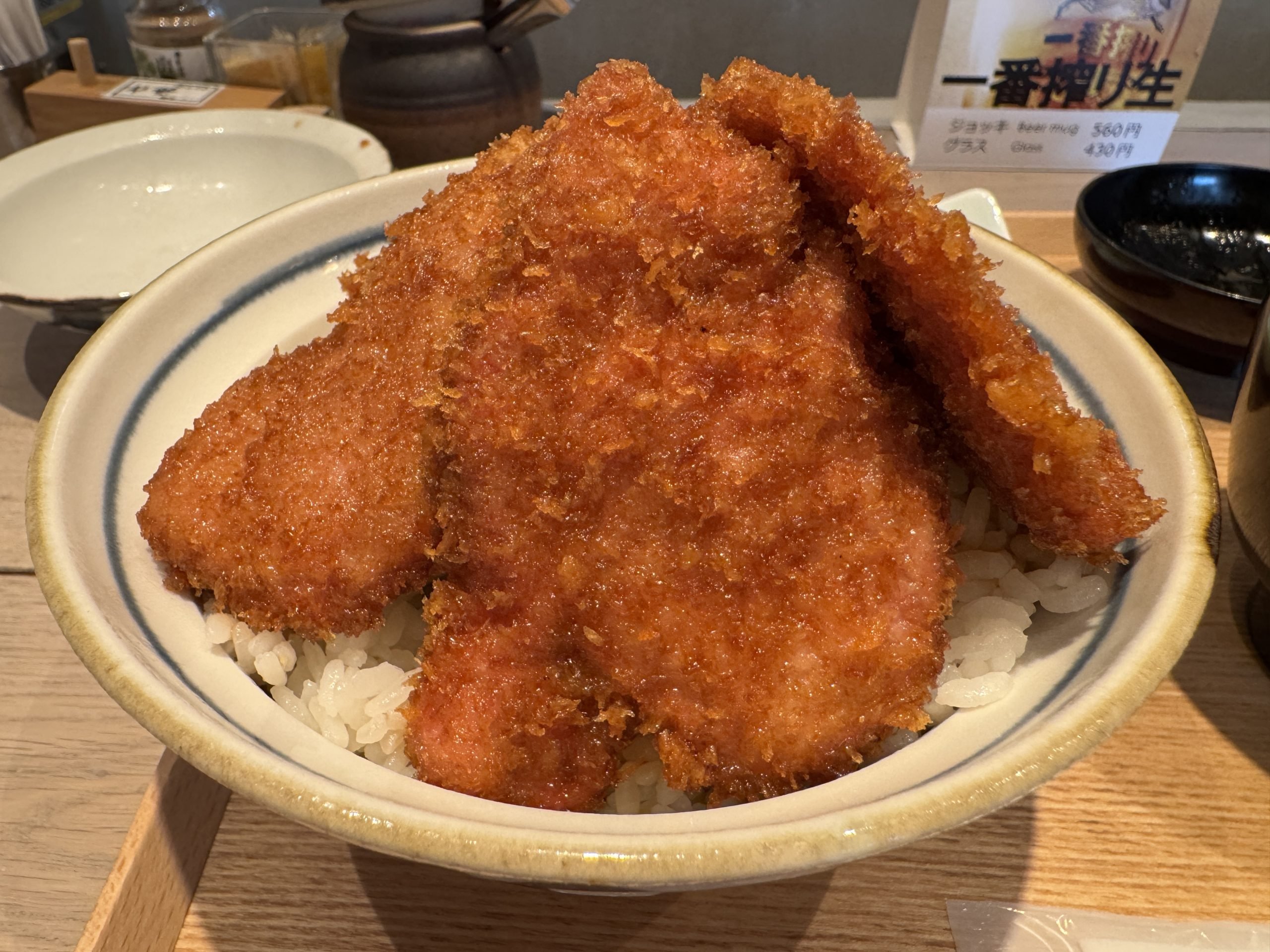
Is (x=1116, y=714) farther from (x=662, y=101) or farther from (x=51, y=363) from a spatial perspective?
(x=51, y=363)

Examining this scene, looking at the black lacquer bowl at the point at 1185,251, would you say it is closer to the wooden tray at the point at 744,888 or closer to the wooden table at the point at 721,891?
the wooden table at the point at 721,891

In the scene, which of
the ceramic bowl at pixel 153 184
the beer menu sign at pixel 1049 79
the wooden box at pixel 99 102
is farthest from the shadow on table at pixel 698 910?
the wooden box at pixel 99 102

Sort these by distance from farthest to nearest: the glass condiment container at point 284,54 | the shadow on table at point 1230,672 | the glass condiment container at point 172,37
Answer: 1. the glass condiment container at point 172,37
2. the glass condiment container at point 284,54
3. the shadow on table at point 1230,672

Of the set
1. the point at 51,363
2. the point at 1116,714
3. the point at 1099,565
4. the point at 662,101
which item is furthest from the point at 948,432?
the point at 51,363

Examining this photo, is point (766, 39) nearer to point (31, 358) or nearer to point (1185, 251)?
point (1185, 251)

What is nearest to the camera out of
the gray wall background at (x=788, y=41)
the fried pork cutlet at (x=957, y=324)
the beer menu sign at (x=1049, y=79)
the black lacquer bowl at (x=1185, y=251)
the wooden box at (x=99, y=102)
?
the fried pork cutlet at (x=957, y=324)

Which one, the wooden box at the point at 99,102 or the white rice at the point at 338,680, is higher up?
the white rice at the point at 338,680
